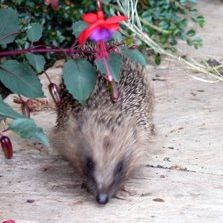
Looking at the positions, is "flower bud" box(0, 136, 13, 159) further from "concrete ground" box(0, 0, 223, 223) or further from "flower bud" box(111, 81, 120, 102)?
"flower bud" box(111, 81, 120, 102)

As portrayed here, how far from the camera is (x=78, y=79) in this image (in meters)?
3.49

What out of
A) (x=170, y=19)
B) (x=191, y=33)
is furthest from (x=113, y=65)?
(x=170, y=19)

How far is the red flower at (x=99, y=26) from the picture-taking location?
9.45ft

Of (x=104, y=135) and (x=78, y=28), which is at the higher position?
(x=78, y=28)

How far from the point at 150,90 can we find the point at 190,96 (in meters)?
0.62

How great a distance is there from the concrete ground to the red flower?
1089mm

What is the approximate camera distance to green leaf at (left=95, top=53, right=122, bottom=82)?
344cm

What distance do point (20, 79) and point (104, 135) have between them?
542 millimetres

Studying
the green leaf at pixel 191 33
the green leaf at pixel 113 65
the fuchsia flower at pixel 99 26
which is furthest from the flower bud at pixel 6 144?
the green leaf at pixel 191 33

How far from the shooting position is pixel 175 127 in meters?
4.78

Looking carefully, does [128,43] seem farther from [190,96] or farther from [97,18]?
[190,96]

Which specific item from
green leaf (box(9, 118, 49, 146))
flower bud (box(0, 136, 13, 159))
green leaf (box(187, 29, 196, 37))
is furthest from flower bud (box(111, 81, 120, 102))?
green leaf (box(187, 29, 196, 37))

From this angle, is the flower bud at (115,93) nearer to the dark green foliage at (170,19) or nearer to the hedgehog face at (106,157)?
the hedgehog face at (106,157)

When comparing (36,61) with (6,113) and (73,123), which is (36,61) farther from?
(73,123)
